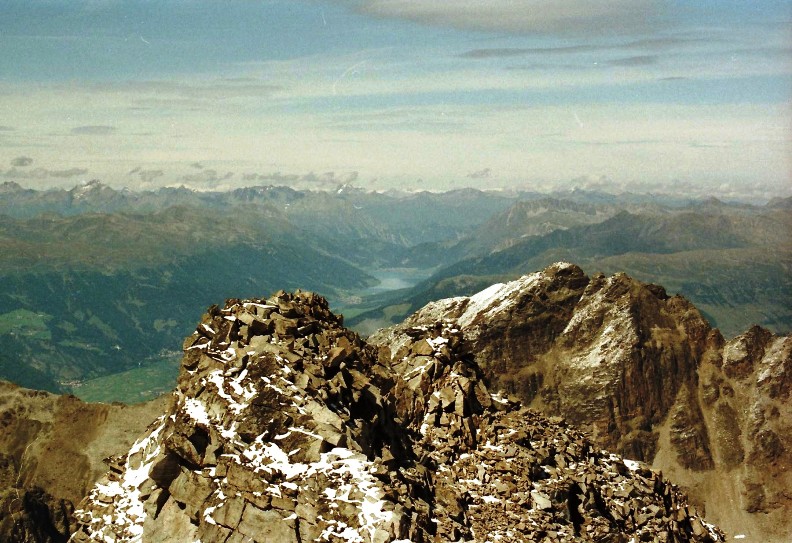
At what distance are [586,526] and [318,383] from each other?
20768 millimetres

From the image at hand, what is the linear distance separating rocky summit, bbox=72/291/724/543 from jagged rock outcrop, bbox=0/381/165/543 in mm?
85459

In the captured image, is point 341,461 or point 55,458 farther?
point 55,458

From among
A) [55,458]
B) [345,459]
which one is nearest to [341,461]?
[345,459]

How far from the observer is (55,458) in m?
153

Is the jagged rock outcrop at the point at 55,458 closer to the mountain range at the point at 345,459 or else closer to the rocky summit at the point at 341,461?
the mountain range at the point at 345,459

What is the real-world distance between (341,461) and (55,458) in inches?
A: 5196

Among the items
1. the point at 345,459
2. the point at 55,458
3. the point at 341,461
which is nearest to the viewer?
the point at 341,461

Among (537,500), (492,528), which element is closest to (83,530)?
(492,528)

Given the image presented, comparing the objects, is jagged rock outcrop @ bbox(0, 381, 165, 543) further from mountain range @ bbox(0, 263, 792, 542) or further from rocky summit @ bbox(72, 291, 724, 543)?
rocky summit @ bbox(72, 291, 724, 543)

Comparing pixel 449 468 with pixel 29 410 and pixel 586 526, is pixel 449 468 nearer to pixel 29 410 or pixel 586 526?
pixel 586 526

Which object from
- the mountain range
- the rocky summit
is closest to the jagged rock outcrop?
the mountain range

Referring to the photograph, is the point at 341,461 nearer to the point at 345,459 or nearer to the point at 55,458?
the point at 345,459

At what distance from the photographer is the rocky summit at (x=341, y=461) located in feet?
137

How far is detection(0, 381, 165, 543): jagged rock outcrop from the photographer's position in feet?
440
